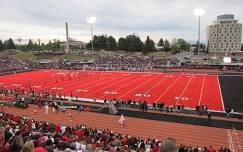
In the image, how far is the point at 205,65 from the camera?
6494cm

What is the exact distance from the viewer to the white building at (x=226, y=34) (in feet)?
532

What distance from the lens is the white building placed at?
162 m

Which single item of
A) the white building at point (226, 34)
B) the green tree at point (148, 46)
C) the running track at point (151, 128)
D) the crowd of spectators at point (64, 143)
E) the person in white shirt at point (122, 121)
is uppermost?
the white building at point (226, 34)

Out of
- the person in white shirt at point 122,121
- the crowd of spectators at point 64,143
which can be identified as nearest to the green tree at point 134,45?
the person in white shirt at point 122,121

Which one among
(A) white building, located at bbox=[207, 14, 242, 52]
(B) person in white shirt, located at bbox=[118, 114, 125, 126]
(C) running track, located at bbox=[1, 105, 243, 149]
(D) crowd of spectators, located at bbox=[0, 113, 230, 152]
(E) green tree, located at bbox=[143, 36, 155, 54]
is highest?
(A) white building, located at bbox=[207, 14, 242, 52]

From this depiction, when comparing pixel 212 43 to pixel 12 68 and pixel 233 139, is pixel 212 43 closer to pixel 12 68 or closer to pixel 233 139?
pixel 12 68

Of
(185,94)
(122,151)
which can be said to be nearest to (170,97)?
(185,94)

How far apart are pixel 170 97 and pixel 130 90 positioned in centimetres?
719

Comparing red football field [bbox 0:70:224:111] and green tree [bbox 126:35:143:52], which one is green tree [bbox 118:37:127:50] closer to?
green tree [bbox 126:35:143:52]

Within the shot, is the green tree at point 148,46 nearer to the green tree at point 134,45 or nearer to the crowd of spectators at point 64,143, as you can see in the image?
the green tree at point 134,45

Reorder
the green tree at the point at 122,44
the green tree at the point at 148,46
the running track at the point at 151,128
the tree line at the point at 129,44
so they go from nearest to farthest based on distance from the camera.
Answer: the running track at the point at 151,128 → the green tree at the point at 148,46 → the tree line at the point at 129,44 → the green tree at the point at 122,44

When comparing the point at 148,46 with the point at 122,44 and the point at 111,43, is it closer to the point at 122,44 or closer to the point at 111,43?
the point at 122,44

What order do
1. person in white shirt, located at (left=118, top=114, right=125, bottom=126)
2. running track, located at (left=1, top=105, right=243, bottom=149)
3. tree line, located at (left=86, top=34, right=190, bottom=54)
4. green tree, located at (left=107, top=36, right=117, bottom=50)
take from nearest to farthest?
running track, located at (left=1, top=105, right=243, bottom=149)
person in white shirt, located at (left=118, top=114, right=125, bottom=126)
tree line, located at (left=86, top=34, right=190, bottom=54)
green tree, located at (left=107, top=36, right=117, bottom=50)

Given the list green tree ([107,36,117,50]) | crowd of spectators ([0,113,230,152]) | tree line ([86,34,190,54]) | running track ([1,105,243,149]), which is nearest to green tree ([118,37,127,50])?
tree line ([86,34,190,54])
